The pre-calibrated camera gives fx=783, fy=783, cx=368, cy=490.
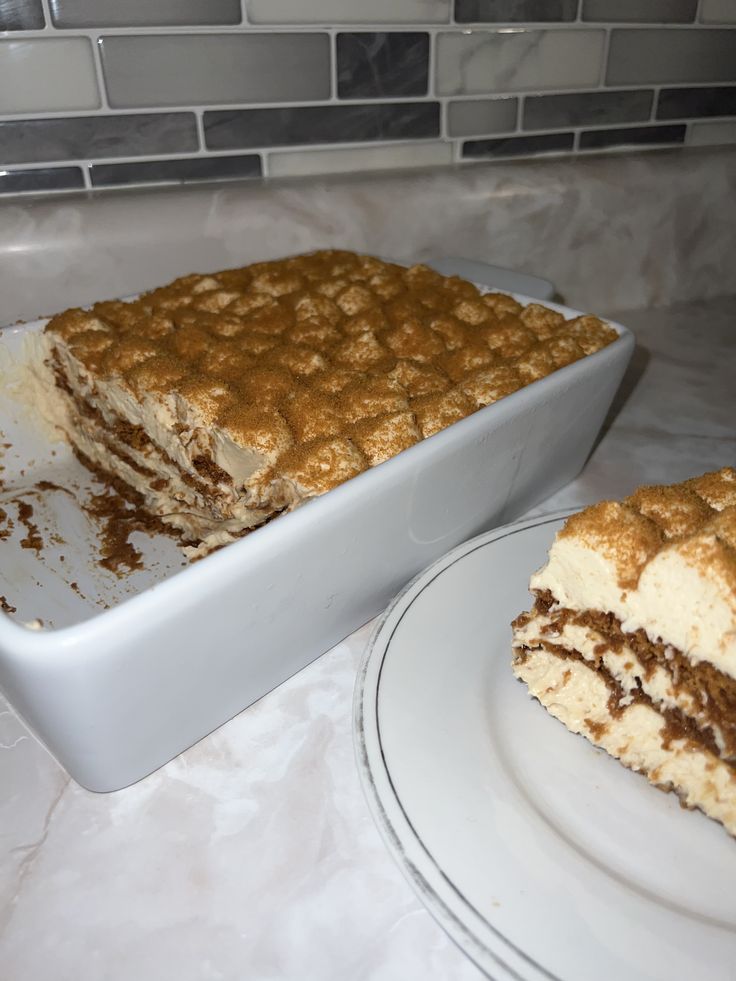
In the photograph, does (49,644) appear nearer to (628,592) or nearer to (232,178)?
(628,592)

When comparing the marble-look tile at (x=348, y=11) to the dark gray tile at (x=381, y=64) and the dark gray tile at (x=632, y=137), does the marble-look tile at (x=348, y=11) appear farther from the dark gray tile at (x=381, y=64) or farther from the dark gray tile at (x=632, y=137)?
the dark gray tile at (x=632, y=137)

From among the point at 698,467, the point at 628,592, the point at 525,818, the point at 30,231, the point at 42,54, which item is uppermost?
the point at 42,54

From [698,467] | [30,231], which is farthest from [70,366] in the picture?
[698,467]

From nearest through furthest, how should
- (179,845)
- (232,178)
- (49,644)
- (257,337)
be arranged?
(49,644) → (179,845) → (257,337) → (232,178)

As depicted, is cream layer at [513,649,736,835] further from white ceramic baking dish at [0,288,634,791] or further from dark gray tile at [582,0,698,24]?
dark gray tile at [582,0,698,24]

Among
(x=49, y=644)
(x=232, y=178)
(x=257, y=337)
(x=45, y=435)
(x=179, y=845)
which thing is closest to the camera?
(x=49, y=644)

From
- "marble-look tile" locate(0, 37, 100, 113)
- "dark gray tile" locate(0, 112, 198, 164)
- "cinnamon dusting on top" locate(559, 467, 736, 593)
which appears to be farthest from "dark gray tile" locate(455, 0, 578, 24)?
"cinnamon dusting on top" locate(559, 467, 736, 593)

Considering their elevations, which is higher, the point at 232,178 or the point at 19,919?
the point at 232,178
